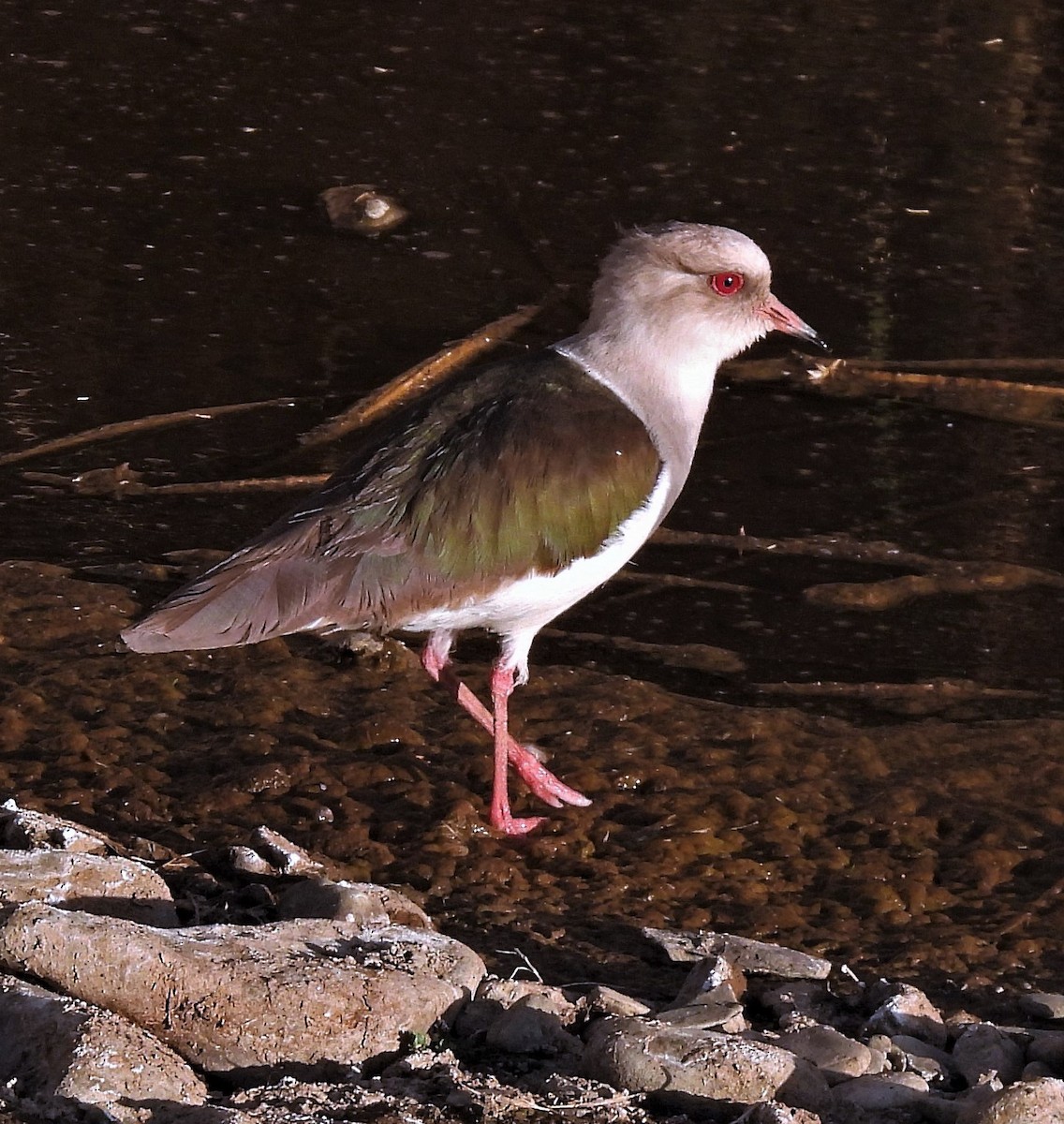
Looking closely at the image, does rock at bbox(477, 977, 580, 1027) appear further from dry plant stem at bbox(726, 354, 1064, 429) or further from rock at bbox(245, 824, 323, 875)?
dry plant stem at bbox(726, 354, 1064, 429)

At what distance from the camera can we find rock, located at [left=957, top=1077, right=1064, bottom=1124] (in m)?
3.12

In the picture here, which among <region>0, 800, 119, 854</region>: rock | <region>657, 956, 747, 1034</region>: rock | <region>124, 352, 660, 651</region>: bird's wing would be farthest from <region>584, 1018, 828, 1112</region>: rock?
<region>124, 352, 660, 651</region>: bird's wing

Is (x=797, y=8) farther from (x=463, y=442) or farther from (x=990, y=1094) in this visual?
(x=990, y=1094)

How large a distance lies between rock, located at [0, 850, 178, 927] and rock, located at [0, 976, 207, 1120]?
405 millimetres

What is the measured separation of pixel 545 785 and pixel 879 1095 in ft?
5.78

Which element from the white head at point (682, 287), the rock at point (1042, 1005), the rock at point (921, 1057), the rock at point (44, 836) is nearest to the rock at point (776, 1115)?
the rock at point (921, 1057)

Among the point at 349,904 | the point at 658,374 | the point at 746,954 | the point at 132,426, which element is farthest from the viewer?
the point at 132,426

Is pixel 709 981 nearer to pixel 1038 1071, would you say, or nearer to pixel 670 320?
pixel 1038 1071

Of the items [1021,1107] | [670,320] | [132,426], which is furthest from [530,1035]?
[132,426]

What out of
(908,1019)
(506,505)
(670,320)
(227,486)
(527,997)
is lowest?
(227,486)

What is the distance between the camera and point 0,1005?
3.18 metres

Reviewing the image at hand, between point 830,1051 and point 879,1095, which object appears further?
point 830,1051

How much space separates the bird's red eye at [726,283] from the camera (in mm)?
5145

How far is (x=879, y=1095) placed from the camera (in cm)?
329
